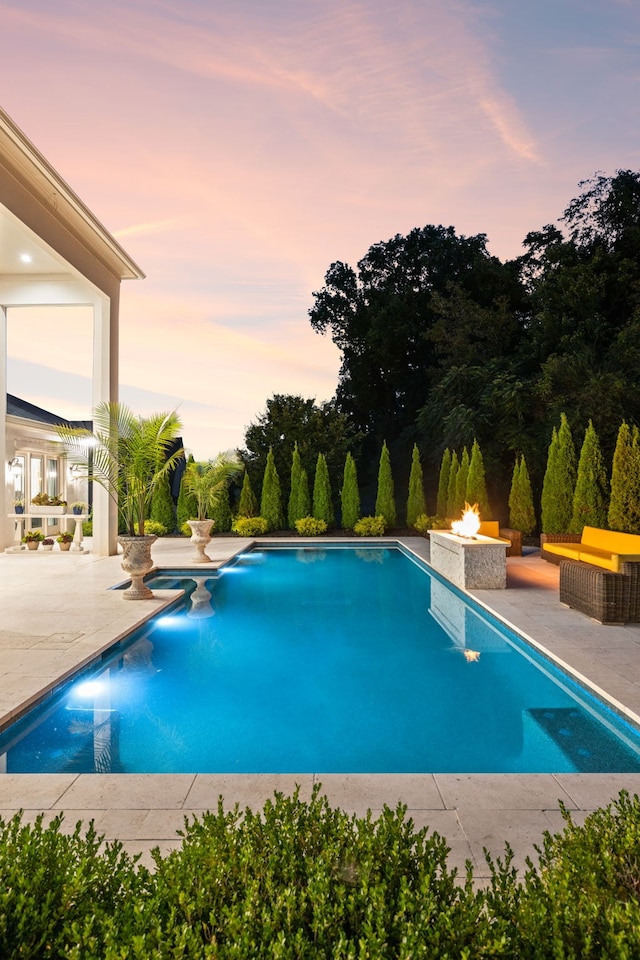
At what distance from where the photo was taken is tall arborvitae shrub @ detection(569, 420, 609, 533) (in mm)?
13328

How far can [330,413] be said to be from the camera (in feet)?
69.8

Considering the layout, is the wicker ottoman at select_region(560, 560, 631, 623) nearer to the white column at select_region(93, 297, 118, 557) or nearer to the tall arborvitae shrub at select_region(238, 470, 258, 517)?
the white column at select_region(93, 297, 118, 557)

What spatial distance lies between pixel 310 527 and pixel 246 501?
2.41 m

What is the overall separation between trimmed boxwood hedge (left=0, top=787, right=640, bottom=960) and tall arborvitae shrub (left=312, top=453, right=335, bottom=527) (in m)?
17.7

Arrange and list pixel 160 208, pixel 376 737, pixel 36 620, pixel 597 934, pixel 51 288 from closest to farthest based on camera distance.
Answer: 1. pixel 597 934
2. pixel 376 737
3. pixel 36 620
4. pixel 51 288
5. pixel 160 208

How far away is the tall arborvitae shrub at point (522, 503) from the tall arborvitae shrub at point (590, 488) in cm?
215

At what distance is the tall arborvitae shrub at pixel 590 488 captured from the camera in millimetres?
13328

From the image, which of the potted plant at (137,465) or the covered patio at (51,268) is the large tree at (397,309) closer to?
the covered patio at (51,268)

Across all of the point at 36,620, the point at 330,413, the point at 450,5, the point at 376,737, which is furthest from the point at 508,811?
the point at 330,413

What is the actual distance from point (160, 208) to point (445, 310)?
11134mm

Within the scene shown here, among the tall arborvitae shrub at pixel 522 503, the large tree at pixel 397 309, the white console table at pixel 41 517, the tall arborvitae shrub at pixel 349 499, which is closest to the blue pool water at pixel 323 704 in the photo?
the white console table at pixel 41 517

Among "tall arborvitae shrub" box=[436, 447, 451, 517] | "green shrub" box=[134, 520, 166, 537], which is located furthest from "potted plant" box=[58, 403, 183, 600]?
"tall arborvitae shrub" box=[436, 447, 451, 517]

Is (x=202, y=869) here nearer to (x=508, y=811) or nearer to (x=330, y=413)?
(x=508, y=811)

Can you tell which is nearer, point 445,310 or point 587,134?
point 587,134
